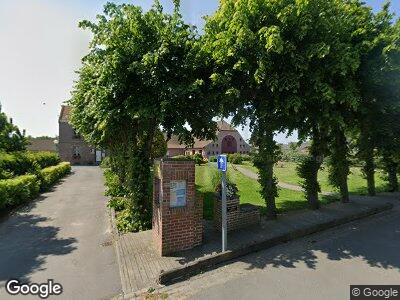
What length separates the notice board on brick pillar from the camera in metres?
8.55

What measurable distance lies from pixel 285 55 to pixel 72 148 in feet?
163

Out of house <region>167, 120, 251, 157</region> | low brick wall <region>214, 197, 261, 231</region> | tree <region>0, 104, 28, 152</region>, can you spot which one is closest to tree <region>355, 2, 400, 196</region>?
low brick wall <region>214, 197, 261, 231</region>

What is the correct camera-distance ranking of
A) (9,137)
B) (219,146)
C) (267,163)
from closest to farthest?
1. (267,163)
2. (9,137)
3. (219,146)

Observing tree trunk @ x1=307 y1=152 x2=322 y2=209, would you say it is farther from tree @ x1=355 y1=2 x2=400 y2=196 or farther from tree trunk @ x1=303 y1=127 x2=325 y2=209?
tree @ x1=355 y1=2 x2=400 y2=196

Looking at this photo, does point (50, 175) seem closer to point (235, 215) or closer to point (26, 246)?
point (26, 246)

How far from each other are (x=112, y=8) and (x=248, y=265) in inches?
356

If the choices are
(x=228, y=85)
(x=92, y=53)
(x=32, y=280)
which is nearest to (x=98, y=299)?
(x=32, y=280)

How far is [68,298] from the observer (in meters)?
6.64

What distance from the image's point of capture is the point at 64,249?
9.73 m

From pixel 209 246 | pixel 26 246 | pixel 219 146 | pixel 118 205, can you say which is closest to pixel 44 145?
pixel 219 146

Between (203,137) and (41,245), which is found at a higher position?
(203,137)

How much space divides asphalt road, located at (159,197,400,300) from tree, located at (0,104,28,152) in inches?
671

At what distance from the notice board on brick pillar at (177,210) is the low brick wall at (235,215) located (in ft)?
4.44

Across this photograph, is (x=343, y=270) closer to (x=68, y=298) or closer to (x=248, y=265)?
(x=248, y=265)
